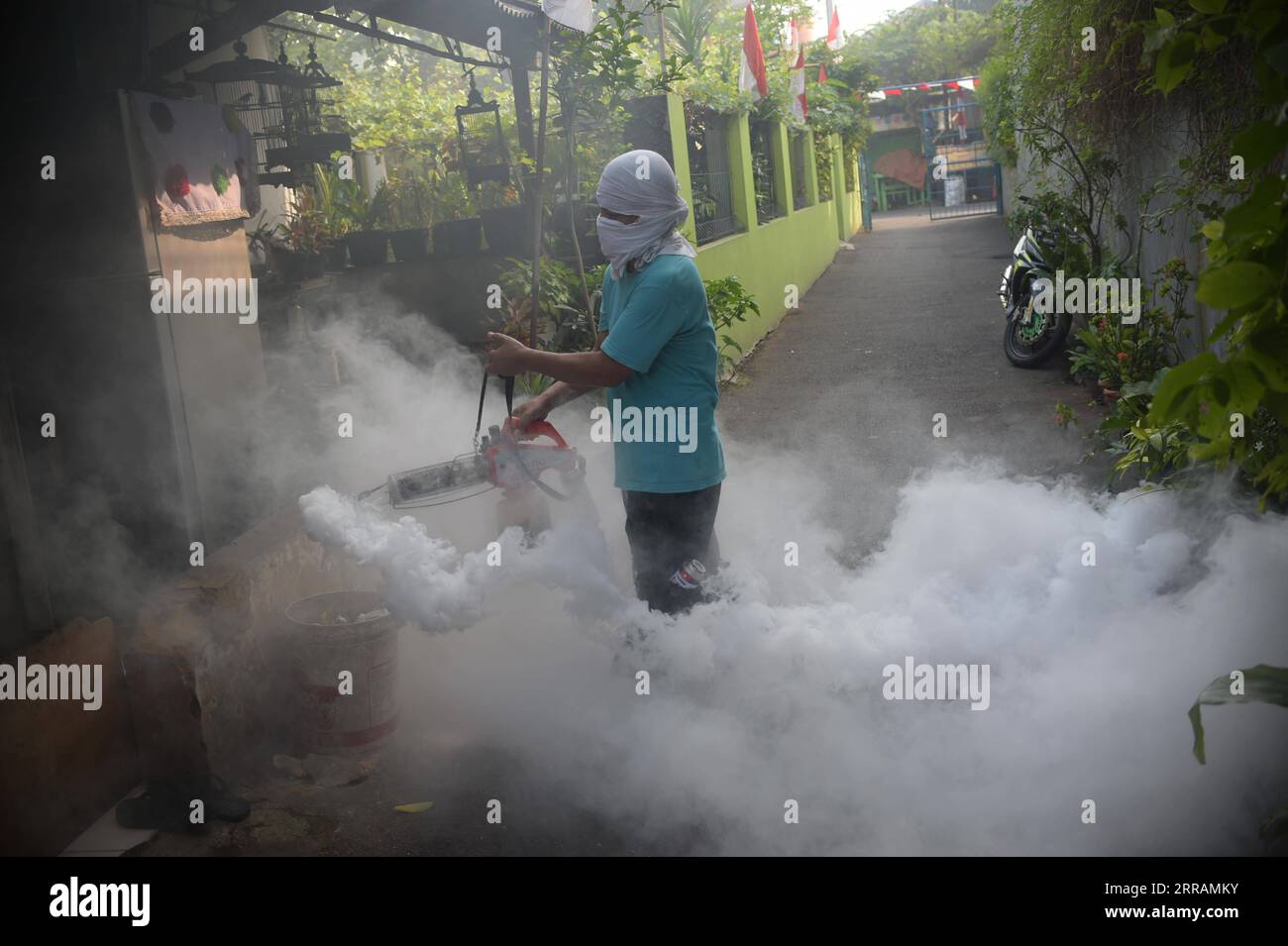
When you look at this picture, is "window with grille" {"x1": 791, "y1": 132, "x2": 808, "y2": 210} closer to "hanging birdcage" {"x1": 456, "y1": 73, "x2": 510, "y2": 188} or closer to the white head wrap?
"hanging birdcage" {"x1": 456, "y1": 73, "x2": 510, "y2": 188}

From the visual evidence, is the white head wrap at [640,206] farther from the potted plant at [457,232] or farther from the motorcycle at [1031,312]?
the motorcycle at [1031,312]

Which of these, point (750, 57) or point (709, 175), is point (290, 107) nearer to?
point (709, 175)

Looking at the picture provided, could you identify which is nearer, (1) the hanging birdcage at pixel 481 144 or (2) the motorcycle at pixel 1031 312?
(1) the hanging birdcage at pixel 481 144

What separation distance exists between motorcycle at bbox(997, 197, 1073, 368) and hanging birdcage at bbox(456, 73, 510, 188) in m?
5.00

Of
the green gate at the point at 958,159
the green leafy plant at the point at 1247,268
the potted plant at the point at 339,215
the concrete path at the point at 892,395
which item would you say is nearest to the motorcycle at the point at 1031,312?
the concrete path at the point at 892,395

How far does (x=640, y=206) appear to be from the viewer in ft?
11.4

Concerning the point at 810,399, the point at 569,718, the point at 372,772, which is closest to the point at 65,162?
the point at 372,772

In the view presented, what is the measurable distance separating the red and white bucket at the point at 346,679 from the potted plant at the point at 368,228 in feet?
15.6

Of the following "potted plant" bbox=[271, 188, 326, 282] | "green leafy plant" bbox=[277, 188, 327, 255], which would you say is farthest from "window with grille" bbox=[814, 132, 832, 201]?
"potted plant" bbox=[271, 188, 326, 282]

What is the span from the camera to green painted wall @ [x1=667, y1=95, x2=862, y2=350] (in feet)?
32.1

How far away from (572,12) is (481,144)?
3053 mm

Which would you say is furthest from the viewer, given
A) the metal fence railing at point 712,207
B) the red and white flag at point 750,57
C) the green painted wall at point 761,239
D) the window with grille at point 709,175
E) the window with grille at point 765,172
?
the window with grille at point 765,172

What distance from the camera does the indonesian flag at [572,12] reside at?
17.9ft

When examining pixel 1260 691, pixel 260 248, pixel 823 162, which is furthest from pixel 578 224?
pixel 823 162
